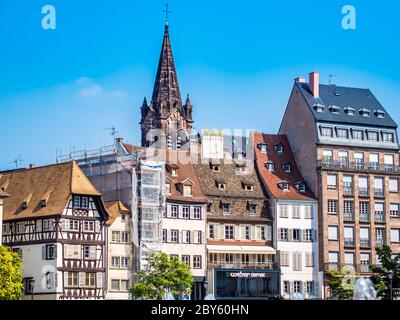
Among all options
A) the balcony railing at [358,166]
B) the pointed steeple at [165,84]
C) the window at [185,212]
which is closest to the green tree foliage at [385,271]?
the balcony railing at [358,166]

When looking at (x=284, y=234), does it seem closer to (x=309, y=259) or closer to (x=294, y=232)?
(x=294, y=232)

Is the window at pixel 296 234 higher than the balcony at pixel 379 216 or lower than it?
lower

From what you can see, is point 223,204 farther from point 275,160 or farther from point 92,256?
point 92,256

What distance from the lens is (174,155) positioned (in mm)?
99750

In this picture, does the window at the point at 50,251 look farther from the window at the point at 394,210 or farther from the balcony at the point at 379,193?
the window at the point at 394,210

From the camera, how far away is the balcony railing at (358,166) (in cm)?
10162

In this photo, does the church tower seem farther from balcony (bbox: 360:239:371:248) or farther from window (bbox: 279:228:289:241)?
balcony (bbox: 360:239:371:248)

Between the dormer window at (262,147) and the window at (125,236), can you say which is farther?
the dormer window at (262,147)

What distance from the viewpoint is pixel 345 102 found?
10619 centimetres

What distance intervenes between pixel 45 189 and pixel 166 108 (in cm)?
5226

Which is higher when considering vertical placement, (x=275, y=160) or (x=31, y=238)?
(x=275, y=160)

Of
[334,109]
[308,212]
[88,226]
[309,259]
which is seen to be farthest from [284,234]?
[88,226]

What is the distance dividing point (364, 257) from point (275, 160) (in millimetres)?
13477
